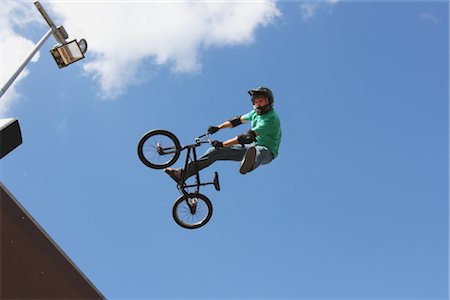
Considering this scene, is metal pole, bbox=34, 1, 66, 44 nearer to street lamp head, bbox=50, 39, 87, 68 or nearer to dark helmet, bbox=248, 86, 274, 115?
street lamp head, bbox=50, 39, 87, 68

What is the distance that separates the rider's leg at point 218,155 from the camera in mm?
8711

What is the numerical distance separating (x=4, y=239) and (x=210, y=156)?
155 inches

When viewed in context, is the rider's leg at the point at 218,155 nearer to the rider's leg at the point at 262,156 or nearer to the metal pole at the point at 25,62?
the rider's leg at the point at 262,156

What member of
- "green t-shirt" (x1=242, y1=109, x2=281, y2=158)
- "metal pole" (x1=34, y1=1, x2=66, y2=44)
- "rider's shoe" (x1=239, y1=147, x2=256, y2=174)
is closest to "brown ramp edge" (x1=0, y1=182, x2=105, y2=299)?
"metal pole" (x1=34, y1=1, x2=66, y2=44)

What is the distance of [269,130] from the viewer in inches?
342

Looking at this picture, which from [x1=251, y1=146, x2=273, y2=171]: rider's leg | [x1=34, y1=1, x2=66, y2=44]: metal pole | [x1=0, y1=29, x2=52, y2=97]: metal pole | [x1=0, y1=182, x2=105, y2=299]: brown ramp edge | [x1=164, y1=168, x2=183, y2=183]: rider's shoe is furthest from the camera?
[x1=34, y1=1, x2=66, y2=44]: metal pole

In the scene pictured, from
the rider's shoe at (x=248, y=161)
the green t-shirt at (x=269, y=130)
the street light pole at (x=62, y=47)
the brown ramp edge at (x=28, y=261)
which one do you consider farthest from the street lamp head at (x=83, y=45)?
the rider's shoe at (x=248, y=161)

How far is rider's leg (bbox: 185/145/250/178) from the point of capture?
343 inches

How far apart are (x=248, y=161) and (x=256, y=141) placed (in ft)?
1.99

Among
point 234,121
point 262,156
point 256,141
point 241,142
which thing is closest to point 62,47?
point 234,121

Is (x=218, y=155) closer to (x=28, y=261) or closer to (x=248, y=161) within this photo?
(x=248, y=161)

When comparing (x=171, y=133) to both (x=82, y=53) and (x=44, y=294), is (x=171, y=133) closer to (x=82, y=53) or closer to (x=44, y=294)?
(x=82, y=53)

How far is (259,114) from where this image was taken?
8867 millimetres

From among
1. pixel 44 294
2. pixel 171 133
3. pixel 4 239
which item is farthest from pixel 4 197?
pixel 171 133
